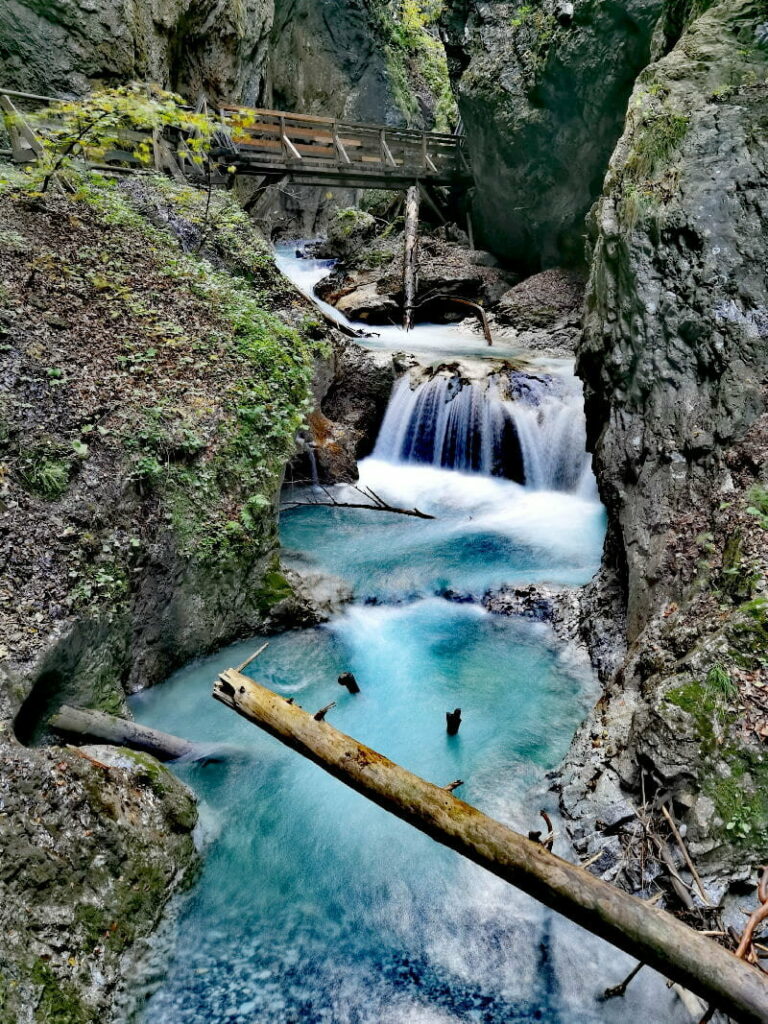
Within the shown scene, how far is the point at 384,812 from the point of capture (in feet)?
13.8

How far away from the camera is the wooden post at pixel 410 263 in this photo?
49.4 ft

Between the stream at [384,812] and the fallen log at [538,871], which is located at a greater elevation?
the fallen log at [538,871]

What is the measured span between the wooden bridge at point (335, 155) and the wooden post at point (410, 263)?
1.64 meters

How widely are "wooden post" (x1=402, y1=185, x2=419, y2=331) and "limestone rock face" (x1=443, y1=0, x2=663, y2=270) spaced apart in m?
2.74

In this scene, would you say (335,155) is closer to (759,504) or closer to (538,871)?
(759,504)

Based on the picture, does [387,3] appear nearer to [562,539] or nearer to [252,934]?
[562,539]

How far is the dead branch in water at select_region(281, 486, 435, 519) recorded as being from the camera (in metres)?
9.45

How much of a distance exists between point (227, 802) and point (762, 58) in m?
9.04

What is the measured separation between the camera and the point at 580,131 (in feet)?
45.4

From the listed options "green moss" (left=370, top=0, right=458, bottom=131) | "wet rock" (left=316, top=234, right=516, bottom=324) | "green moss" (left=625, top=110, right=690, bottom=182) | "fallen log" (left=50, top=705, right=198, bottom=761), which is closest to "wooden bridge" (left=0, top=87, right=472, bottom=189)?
"wet rock" (left=316, top=234, right=516, bottom=324)

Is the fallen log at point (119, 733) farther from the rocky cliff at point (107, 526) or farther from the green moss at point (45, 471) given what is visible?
the green moss at point (45, 471)

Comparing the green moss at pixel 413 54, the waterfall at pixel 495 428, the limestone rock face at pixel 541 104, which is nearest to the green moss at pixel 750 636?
the waterfall at pixel 495 428

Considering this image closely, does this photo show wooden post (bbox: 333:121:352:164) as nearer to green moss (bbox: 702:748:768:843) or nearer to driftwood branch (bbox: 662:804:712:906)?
green moss (bbox: 702:748:768:843)

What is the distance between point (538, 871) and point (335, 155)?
18677 mm
